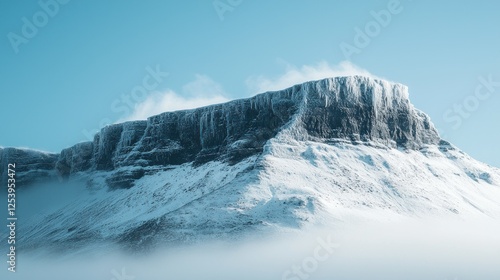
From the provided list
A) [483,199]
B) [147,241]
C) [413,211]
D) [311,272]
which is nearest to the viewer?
[311,272]

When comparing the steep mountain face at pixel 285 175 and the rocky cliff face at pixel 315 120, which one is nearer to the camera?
the steep mountain face at pixel 285 175

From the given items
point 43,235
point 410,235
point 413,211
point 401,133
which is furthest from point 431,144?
point 43,235

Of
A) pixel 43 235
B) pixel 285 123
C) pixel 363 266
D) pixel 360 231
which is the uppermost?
pixel 285 123

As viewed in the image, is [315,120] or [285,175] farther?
[315,120]

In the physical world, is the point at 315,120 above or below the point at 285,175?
above

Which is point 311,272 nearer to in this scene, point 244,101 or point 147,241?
point 147,241

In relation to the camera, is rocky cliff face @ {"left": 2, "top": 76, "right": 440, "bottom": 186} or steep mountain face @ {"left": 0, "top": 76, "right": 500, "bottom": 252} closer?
steep mountain face @ {"left": 0, "top": 76, "right": 500, "bottom": 252}

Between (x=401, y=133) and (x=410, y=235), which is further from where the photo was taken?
(x=401, y=133)

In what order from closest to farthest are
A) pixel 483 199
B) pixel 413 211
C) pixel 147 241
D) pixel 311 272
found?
pixel 311 272 < pixel 147 241 < pixel 413 211 < pixel 483 199
